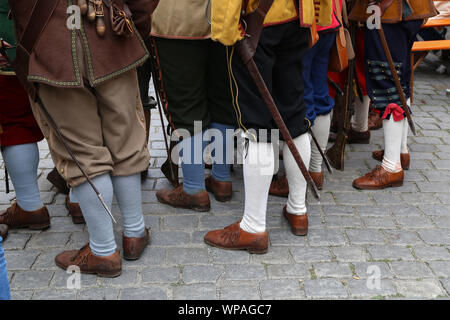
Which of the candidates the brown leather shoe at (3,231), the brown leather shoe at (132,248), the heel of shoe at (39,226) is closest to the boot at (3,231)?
the brown leather shoe at (3,231)

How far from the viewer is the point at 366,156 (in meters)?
4.18

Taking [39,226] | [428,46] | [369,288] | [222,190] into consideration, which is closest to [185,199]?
[222,190]

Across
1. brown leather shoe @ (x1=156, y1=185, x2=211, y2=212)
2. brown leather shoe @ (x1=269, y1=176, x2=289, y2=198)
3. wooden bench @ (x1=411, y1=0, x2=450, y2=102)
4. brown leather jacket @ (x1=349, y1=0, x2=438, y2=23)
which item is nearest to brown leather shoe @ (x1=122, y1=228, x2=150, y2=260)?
brown leather shoe @ (x1=156, y1=185, x2=211, y2=212)

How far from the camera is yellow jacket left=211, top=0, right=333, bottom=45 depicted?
7.63 ft

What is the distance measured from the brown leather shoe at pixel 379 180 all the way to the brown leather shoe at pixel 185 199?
3.54 feet

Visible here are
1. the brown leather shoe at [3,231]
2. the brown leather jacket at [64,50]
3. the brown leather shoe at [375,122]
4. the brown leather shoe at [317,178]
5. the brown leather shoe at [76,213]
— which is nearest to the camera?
the brown leather jacket at [64,50]

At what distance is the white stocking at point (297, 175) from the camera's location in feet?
9.45

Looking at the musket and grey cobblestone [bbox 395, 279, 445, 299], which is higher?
the musket

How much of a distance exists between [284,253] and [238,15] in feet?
4.28

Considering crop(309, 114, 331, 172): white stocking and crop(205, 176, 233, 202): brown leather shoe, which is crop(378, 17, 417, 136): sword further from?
crop(205, 176, 233, 202): brown leather shoe

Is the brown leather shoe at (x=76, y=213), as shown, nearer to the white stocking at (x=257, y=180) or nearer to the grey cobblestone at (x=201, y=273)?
the grey cobblestone at (x=201, y=273)

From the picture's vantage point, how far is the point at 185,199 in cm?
333

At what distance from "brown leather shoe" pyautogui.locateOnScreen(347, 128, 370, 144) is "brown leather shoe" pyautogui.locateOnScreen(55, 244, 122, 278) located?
241cm

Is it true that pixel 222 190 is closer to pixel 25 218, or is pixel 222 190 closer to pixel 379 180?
pixel 379 180
